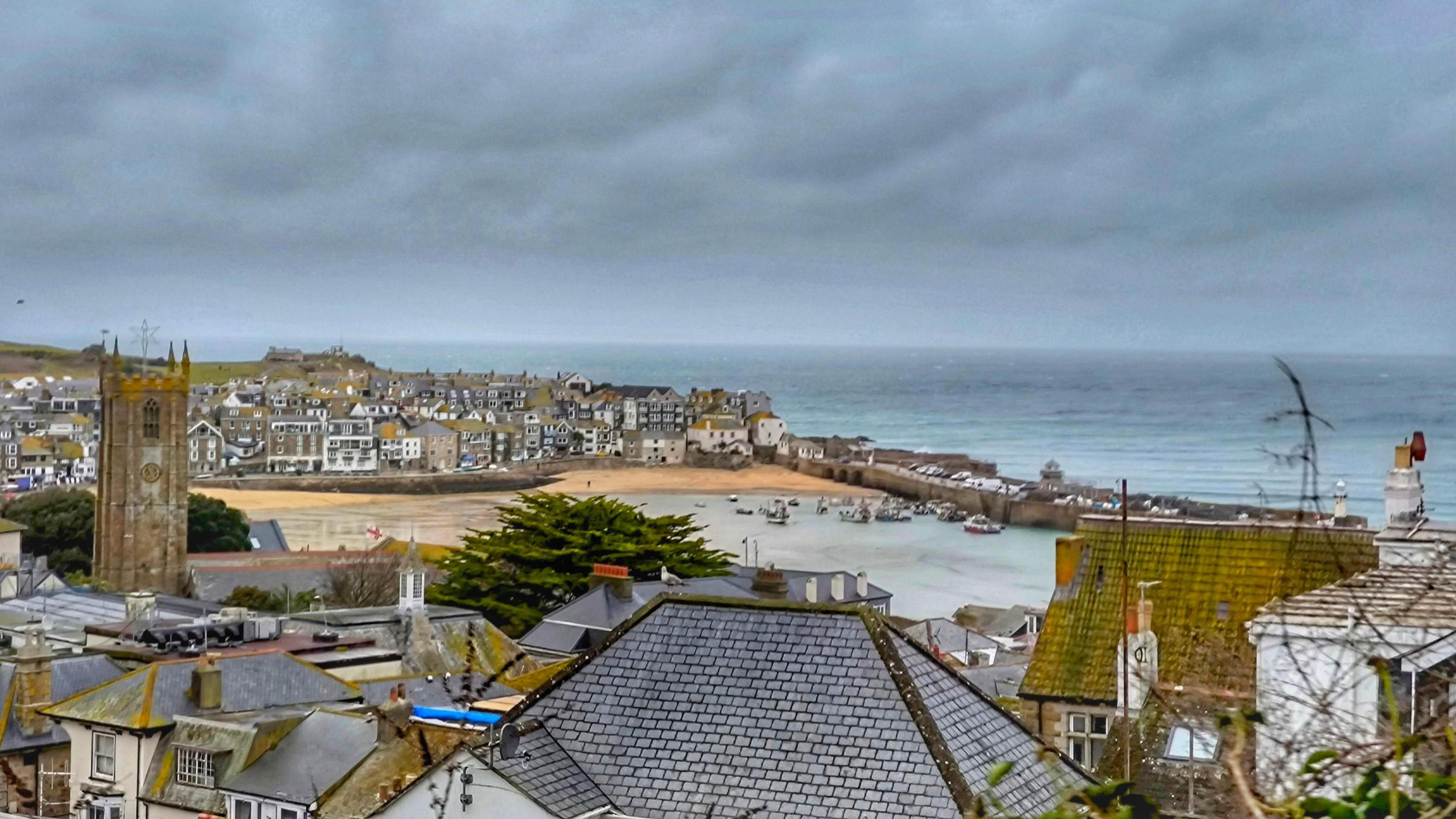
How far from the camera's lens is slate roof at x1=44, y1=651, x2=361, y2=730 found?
16656 millimetres

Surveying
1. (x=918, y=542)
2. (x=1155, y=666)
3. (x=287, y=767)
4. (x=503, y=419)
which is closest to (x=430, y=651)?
(x=287, y=767)

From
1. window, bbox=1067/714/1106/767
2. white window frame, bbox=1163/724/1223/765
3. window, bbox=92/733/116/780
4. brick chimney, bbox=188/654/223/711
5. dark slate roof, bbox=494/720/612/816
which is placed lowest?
window, bbox=92/733/116/780

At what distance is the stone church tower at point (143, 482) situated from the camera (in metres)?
64.0

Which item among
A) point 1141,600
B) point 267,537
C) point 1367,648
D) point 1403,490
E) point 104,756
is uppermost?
point 1403,490

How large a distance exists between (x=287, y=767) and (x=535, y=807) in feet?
26.1

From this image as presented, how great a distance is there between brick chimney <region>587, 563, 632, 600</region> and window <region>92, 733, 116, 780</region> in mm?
13391

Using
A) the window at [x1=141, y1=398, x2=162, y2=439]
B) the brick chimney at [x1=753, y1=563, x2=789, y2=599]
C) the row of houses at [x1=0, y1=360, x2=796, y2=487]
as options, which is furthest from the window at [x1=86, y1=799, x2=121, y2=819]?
the row of houses at [x1=0, y1=360, x2=796, y2=487]

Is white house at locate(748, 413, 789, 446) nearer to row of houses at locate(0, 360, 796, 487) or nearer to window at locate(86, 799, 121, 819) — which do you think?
row of houses at locate(0, 360, 796, 487)

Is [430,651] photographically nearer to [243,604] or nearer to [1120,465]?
[243,604]

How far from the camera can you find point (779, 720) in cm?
746

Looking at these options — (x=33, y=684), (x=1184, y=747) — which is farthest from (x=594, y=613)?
(x=1184, y=747)

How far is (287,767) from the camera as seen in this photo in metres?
14.5

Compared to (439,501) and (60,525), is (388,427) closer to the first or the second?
(439,501)

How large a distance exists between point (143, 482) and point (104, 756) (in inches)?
2086
